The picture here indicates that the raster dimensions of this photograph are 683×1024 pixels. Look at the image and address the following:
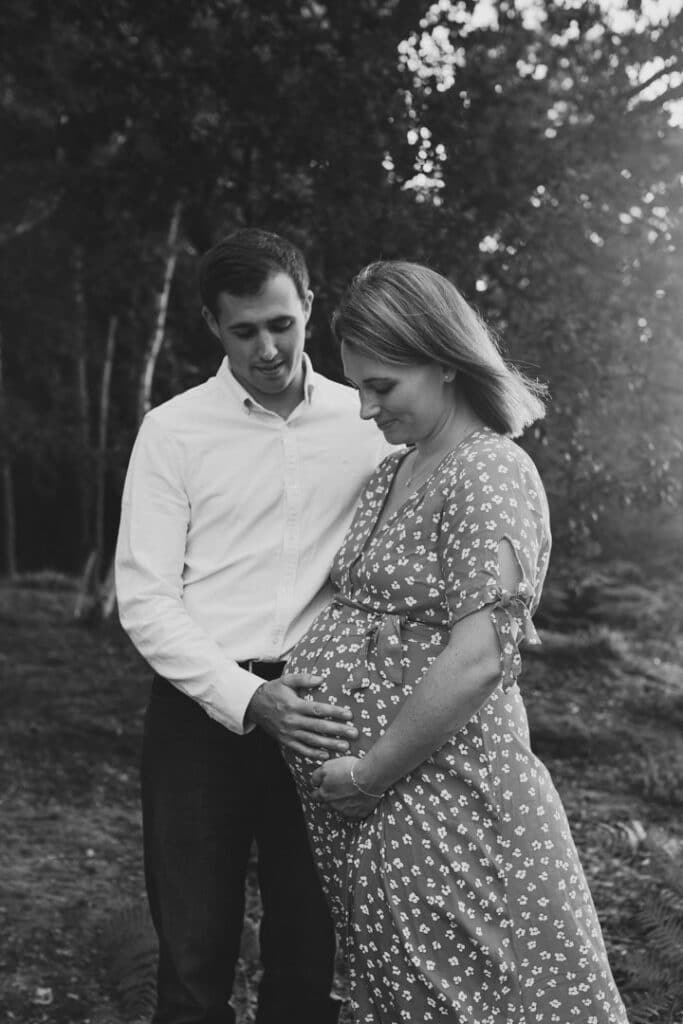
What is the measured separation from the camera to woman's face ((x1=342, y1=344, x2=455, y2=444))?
8.06 ft

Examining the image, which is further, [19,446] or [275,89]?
[19,446]

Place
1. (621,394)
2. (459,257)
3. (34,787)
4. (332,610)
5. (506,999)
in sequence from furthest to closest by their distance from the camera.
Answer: (34,787) → (621,394) → (459,257) → (332,610) → (506,999)

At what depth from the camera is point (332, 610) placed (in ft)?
8.75

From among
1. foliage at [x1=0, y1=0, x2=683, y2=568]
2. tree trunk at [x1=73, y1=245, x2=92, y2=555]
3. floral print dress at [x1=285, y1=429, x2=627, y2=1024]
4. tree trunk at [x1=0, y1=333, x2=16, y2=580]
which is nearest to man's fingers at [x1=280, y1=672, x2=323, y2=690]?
floral print dress at [x1=285, y1=429, x2=627, y2=1024]

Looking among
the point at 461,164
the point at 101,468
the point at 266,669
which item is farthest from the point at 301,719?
the point at 101,468

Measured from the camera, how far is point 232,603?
9.41 ft

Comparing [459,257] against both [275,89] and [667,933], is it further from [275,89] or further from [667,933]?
[667,933]

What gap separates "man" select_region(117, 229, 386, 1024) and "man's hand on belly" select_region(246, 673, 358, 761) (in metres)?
0.15

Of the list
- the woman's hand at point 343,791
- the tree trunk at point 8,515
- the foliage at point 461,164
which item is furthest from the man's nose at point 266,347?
the tree trunk at point 8,515

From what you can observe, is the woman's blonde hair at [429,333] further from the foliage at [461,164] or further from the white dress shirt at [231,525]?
the foliage at [461,164]

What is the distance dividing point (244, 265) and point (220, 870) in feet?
4.79

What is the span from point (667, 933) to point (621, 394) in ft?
9.77

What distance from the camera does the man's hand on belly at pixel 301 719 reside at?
2.51m

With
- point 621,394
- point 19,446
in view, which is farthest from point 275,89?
point 19,446
